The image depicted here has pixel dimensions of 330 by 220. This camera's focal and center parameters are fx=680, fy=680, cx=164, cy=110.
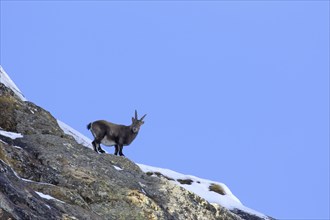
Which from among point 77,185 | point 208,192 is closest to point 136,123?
point 208,192

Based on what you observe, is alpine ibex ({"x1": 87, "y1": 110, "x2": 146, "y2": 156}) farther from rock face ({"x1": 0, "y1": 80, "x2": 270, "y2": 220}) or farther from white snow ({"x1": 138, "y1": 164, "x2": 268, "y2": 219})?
rock face ({"x1": 0, "y1": 80, "x2": 270, "y2": 220})

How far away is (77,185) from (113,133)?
18.6m

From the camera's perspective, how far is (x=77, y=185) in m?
22.3

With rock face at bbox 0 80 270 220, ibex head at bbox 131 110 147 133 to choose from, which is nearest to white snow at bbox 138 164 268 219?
ibex head at bbox 131 110 147 133

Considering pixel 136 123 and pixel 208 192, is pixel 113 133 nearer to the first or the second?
pixel 136 123

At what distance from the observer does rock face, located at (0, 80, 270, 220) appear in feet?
58.7

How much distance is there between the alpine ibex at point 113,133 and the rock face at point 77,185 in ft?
35.1

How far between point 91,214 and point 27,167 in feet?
10.8

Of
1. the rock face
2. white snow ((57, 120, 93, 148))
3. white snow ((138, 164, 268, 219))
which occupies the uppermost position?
white snow ((57, 120, 93, 148))

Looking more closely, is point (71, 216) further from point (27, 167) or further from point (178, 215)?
point (178, 215)

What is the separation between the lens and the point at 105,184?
Answer: 23.1 meters

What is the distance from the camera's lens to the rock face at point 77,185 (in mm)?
17906

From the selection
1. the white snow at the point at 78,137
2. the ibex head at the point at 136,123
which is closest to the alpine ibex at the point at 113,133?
the ibex head at the point at 136,123

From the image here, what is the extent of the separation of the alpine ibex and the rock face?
421 inches
